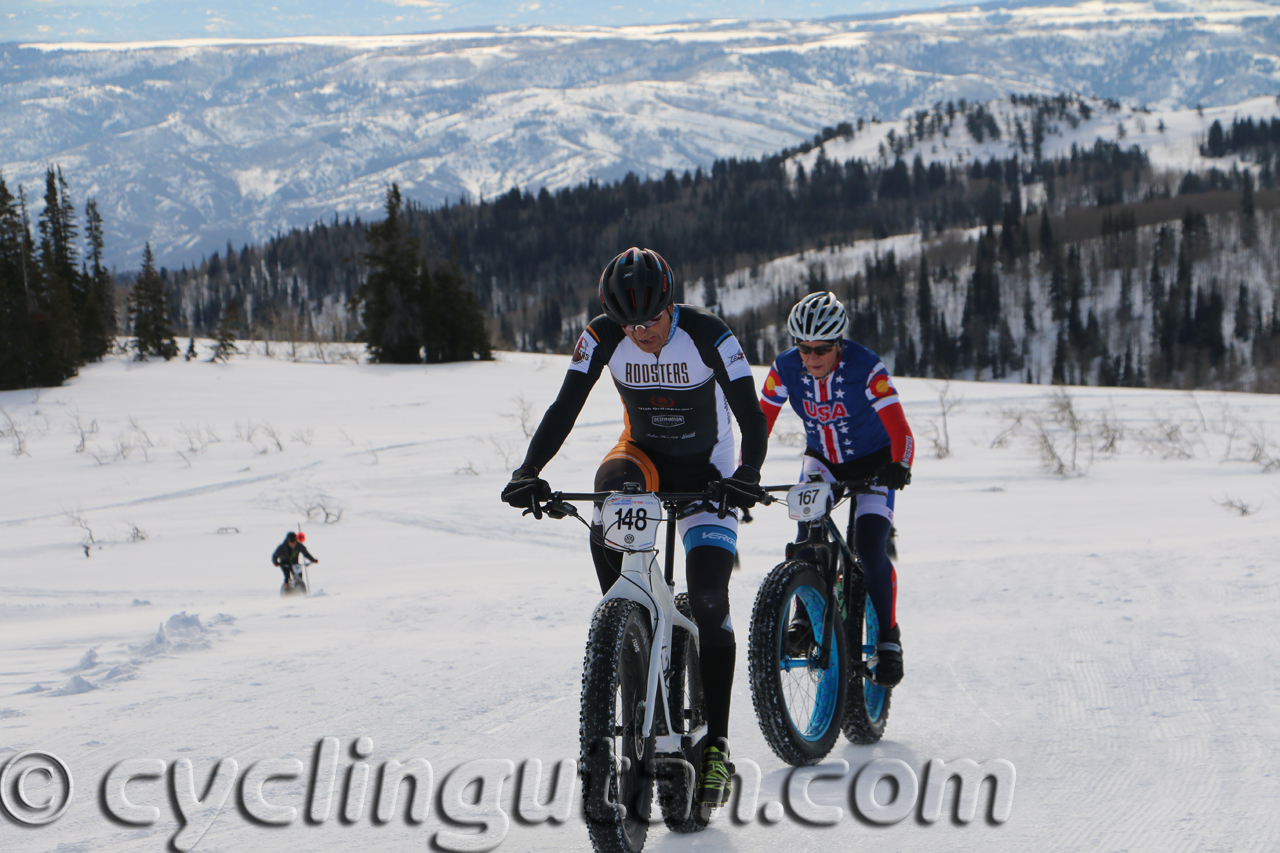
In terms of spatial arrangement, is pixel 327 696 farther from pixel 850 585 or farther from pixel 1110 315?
pixel 1110 315

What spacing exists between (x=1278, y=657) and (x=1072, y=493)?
695 centimetres

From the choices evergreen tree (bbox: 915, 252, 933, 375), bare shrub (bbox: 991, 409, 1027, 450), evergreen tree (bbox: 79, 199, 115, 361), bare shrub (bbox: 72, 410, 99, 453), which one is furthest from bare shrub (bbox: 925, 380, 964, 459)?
evergreen tree (bbox: 915, 252, 933, 375)

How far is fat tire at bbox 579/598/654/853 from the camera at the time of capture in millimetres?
3045

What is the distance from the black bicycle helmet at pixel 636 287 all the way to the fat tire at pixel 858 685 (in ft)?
5.61

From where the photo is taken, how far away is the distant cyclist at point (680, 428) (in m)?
3.63

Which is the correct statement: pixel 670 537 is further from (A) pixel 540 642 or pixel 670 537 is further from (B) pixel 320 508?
(B) pixel 320 508

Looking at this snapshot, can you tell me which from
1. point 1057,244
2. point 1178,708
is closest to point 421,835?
point 1178,708

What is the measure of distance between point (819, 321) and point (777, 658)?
167cm

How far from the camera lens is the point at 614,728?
10.2 ft

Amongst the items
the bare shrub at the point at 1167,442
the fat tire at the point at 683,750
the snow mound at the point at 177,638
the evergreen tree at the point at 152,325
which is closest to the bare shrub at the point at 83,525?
the snow mound at the point at 177,638

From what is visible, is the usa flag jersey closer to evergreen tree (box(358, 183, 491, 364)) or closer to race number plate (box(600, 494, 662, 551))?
race number plate (box(600, 494, 662, 551))

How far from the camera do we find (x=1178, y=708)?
479cm

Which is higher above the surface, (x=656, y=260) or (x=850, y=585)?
(x=656, y=260)

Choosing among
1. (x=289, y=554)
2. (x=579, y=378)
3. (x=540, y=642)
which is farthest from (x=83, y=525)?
(x=579, y=378)
